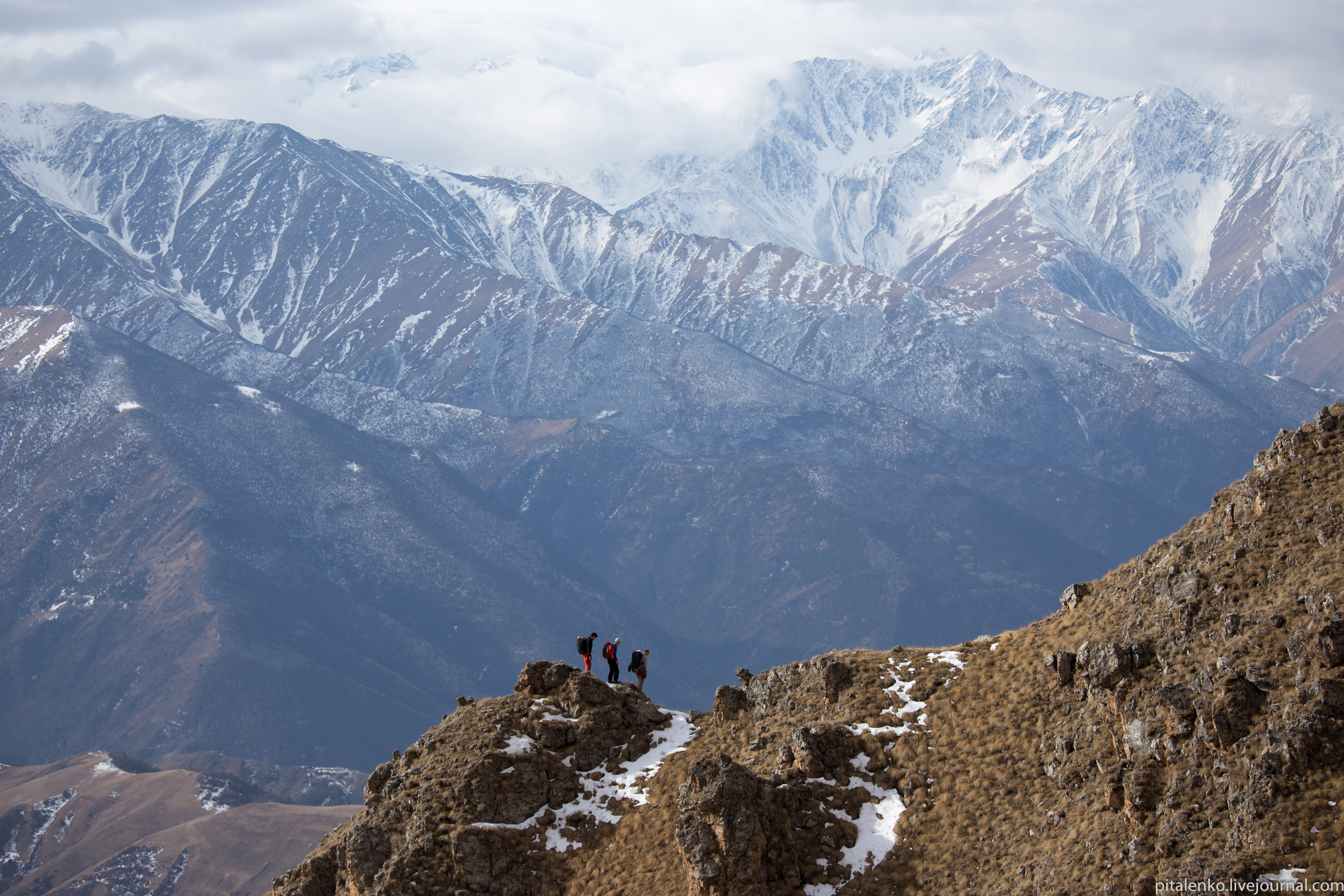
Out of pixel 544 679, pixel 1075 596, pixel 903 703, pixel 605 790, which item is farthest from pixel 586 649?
pixel 1075 596

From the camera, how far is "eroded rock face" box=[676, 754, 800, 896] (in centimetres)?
4747

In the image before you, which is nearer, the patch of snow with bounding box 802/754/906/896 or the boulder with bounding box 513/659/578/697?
the patch of snow with bounding box 802/754/906/896

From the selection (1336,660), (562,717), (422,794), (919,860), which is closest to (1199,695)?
(1336,660)

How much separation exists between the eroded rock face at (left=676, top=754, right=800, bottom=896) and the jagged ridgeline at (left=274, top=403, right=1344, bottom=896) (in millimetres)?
107

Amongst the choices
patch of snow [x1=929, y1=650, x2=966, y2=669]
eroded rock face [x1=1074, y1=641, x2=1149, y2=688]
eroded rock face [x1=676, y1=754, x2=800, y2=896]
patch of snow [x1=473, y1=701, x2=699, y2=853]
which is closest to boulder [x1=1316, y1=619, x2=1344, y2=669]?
eroded rock face [x1=1074, y1=641, x2=1149, y2=688]

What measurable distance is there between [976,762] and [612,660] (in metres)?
22.9

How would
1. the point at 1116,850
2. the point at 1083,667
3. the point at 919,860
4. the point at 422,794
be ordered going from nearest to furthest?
the point at 1116,850 < the point at 919,860 < the point at 1083,667 < the point at 422,794

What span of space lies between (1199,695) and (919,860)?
12.7 meters

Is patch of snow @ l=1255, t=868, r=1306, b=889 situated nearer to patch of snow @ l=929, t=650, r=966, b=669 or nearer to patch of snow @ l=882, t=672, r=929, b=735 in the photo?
patch of snow @ l=882, t=672, r=929, b=735

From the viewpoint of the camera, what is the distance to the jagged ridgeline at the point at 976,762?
4278 cm

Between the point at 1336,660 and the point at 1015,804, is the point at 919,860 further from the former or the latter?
the point at 1336,660

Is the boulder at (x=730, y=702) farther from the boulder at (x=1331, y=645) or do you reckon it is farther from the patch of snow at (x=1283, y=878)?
the patch of snow at (x=1283, y=878)

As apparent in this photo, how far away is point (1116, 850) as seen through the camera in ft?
142

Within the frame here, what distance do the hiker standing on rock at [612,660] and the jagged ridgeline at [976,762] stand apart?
304 cm
